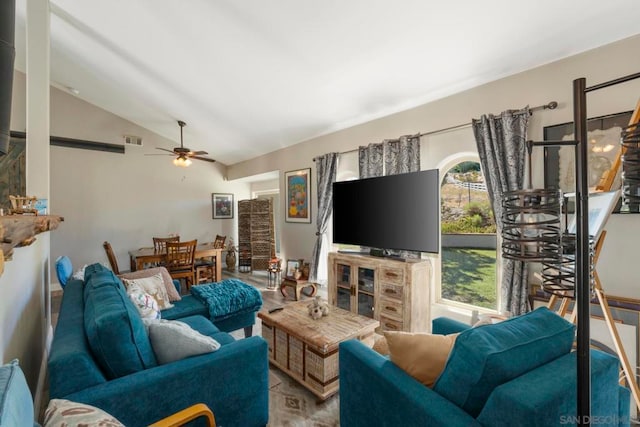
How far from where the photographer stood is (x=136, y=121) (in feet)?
18.9

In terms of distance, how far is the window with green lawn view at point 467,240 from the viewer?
2.84 metres

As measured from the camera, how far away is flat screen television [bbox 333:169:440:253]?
279cm

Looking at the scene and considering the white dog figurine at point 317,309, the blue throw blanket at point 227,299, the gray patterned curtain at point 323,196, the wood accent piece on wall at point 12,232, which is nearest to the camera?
the wood accent piece on wall at point 12,232

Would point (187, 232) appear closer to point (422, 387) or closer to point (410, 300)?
point (410, 300)

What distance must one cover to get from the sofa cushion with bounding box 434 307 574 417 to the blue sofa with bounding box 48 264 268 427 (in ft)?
3.42

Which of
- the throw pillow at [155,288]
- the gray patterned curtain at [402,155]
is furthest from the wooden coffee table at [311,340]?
the gray patterned curtain at [402,155]

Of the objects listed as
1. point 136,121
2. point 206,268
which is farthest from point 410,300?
point 136,121

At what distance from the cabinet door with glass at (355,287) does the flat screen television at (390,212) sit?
1.05 feet

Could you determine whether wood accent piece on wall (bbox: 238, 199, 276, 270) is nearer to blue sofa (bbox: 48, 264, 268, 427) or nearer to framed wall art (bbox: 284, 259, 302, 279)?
framed wall art (bbox: 284, 259, 302, 279)

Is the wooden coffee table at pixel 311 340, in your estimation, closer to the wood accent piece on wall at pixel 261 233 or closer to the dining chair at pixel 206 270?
the dining chair at pixel 206 270

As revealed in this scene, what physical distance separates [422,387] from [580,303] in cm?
66

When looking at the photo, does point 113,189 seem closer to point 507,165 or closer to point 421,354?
point 421,354

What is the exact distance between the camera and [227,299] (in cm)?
278

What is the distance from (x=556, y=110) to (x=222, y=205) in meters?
6.55
